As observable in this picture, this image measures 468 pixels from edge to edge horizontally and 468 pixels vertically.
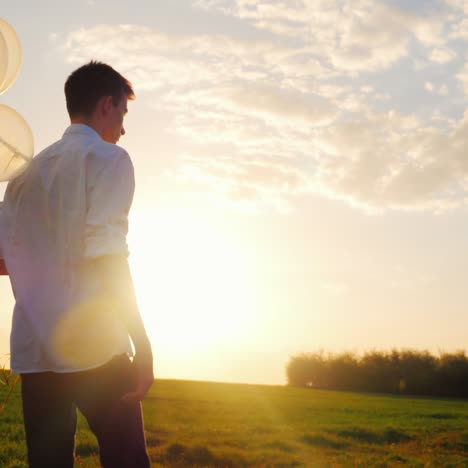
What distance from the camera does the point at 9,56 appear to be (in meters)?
3.15

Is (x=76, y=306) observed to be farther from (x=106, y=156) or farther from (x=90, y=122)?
(x=90, y=122)

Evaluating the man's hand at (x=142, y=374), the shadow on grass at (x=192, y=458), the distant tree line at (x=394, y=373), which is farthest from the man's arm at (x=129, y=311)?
the distant tree line at (x=394, y=373)

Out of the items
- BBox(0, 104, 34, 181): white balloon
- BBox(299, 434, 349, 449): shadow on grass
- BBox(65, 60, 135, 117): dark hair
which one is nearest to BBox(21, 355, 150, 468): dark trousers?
BBox(0, 104, 34, 181): white balloon

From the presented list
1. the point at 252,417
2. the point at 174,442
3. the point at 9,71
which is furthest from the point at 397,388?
the point at 9,71

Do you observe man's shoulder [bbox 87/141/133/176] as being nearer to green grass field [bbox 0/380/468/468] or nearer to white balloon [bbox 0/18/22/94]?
white balloon [bbox 0/18/22/94]

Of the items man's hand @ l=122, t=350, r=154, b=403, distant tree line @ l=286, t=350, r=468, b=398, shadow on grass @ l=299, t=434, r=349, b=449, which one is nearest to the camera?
man's hand @ l=122, t=350, r=154, b=403

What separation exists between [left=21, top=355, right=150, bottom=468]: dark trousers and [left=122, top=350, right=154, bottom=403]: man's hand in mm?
56

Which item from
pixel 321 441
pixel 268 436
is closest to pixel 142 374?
pixel 268 436

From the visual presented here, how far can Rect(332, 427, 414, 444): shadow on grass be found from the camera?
12898 millimetres

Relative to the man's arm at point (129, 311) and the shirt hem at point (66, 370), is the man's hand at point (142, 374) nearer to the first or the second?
the man's arm at point (129, 311)

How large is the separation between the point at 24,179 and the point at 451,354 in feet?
131

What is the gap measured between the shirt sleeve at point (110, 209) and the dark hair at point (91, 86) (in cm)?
35

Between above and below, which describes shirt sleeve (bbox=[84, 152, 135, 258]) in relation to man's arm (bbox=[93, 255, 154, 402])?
above

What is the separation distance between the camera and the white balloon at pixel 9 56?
123 inches
